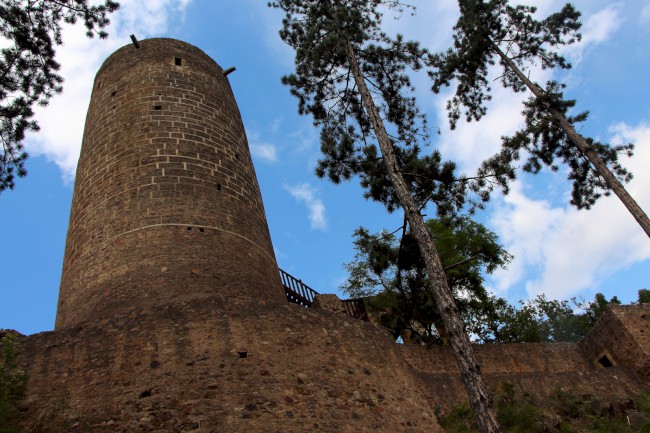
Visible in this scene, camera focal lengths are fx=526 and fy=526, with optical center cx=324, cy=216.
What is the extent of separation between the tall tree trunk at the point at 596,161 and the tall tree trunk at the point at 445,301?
5.73 metres

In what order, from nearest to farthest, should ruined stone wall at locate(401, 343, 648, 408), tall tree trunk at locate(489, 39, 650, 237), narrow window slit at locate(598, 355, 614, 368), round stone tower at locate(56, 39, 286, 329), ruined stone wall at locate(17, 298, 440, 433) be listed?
ruined stone wall at locate(17, 298, 440, 433) < round stone tower at locate(56, 39, 286, 329) < ruined stone wall at locate(401, 343, 648, 408) < tall tree trunk at locate(489, 39, 650, 237) < narrow window slit at locate(598, 355, 614, 368)

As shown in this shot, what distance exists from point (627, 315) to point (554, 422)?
5.82 meters

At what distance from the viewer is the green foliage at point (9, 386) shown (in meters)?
6.75

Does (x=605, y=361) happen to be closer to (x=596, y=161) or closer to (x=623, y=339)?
(x=623, y=339)

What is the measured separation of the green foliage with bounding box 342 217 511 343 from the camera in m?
12.8

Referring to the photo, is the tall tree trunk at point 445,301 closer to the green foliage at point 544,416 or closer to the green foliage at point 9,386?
the green foliage at point 544,416

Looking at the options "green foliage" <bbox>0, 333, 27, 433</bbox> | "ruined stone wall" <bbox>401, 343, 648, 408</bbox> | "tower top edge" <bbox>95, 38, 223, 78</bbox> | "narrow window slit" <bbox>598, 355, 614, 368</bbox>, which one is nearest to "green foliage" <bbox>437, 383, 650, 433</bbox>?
"ruined stone wall" <bbox>401, 343, 648, 408</bbox>

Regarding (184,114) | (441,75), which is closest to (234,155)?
(184,114)

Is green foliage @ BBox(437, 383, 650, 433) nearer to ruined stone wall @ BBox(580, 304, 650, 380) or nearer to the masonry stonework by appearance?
the masonry stonework

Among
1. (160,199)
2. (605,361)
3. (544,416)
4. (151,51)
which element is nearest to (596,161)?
(605,361)

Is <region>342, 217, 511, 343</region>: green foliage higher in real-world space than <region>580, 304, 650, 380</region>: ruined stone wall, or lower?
higher

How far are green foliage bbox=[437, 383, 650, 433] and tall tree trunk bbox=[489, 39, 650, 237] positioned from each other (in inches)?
167

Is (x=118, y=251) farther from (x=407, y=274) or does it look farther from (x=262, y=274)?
(x=407, y=274)

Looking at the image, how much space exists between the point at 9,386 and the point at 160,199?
4702 millimetres
